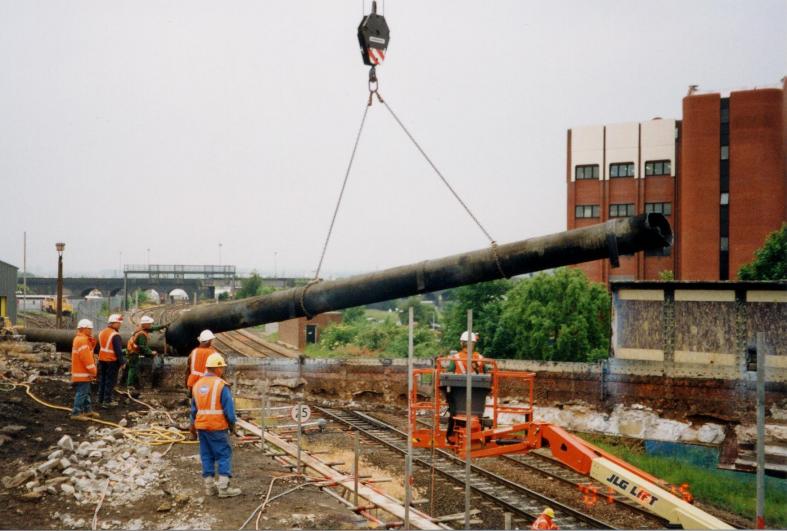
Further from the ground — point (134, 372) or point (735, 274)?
point (735, 274)

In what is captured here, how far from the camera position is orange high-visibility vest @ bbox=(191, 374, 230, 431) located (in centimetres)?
669

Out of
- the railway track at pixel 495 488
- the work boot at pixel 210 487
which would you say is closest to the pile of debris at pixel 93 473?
the work boot at pixel 210 487

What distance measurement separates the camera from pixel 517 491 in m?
10.3

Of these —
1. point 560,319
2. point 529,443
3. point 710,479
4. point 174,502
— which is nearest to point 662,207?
point 560,319

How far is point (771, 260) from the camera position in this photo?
27.6 m

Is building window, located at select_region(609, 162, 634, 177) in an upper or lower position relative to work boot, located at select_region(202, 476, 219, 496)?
upper

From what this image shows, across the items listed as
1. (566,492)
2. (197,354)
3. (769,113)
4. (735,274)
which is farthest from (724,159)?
(197,354)

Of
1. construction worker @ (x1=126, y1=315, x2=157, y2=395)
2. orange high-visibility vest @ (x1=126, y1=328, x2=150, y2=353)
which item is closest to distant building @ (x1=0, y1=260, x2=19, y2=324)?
construction worker @ (x1=126, y1=315, x2=157, y2=395)

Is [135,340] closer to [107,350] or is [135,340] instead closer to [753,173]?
[107,350]

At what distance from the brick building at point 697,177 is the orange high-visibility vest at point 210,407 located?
91.7ft

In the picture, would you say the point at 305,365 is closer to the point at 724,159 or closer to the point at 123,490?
the point at 123,490

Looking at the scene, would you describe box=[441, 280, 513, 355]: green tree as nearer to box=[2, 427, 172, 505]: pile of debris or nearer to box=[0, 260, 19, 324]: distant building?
box=[0, 260, 19, 324]: distant building

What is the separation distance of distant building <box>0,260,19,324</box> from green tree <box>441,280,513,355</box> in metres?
18.0

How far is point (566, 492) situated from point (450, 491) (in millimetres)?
1998
